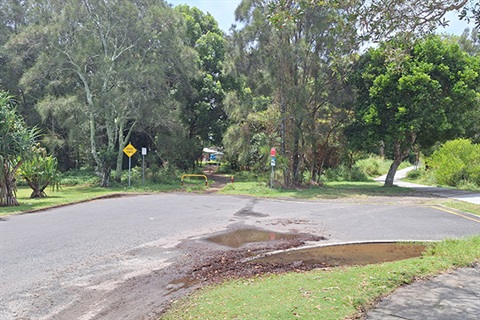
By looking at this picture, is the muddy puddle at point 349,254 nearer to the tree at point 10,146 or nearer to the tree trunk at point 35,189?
the tree at point 10,146

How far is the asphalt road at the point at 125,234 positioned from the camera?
17.1ft

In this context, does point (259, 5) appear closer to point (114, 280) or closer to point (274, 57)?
point (274, 57)

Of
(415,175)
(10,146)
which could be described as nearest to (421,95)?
(415,175)

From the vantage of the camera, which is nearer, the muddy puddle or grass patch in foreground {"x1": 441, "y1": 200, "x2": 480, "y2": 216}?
the muddy puddle

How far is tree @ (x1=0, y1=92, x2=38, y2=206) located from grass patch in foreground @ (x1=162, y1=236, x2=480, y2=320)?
494 inches

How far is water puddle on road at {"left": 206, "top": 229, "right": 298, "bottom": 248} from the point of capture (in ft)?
28.0

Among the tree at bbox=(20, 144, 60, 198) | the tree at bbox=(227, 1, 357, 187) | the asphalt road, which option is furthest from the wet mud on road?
the tree at bbox=(227, 1, 357, 187)

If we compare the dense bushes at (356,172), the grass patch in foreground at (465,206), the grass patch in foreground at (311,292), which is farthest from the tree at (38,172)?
the dense bushes at (356,172)

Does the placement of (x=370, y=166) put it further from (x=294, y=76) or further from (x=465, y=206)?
(x=465, y=206)

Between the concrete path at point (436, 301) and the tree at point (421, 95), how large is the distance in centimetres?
Answer: 1603

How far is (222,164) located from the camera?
46656 millimetres

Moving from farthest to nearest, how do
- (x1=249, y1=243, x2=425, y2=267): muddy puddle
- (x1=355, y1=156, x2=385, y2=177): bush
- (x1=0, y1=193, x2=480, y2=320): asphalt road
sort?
(x1=355, y1=156, x2=385, y2=177): bush < (x1=249, y1=243, x2=425, y2=267): muddy puddle < (x1=0, y1=193, x2=480, y2=320): asphalt road

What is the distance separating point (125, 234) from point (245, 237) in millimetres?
3167

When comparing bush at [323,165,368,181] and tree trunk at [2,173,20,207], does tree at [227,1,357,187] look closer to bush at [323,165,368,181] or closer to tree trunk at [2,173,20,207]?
bush at [323,165,368,181]
